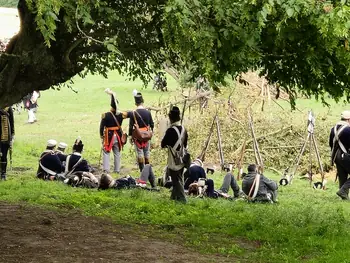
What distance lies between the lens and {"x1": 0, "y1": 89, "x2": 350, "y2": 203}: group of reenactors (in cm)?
1409

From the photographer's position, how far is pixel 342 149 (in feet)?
52.7

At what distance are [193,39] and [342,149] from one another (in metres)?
8.91

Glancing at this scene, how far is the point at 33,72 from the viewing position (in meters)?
10.1

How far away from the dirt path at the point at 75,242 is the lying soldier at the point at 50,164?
176 inches

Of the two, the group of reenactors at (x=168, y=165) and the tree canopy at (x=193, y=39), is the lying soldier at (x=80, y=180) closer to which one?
the group of reenactors at (x=168, y=165)

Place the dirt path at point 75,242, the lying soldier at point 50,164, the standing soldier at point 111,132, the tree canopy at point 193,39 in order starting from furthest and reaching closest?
the standing soldier at point 111,132 < the lying soldier at point 50,164 < the dirt path at point 75,242 < the tree canopy at point 193,39

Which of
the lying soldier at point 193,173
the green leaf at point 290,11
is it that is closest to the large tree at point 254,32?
the green leaf at point 290,11

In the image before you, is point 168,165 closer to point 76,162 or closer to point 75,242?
point 76,162

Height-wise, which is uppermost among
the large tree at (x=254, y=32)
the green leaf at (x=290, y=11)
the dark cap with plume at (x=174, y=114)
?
the green leaf at (x=290, y=11)

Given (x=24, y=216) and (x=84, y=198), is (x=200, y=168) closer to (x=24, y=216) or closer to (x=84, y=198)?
(x=84, y=198)

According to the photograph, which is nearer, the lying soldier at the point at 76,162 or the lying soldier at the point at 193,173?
the lying soldier at the point at 193,173

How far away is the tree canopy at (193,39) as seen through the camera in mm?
7688

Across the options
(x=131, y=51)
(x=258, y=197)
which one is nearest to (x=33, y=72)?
(x=131, y=51)

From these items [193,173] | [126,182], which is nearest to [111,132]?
[126,182]
